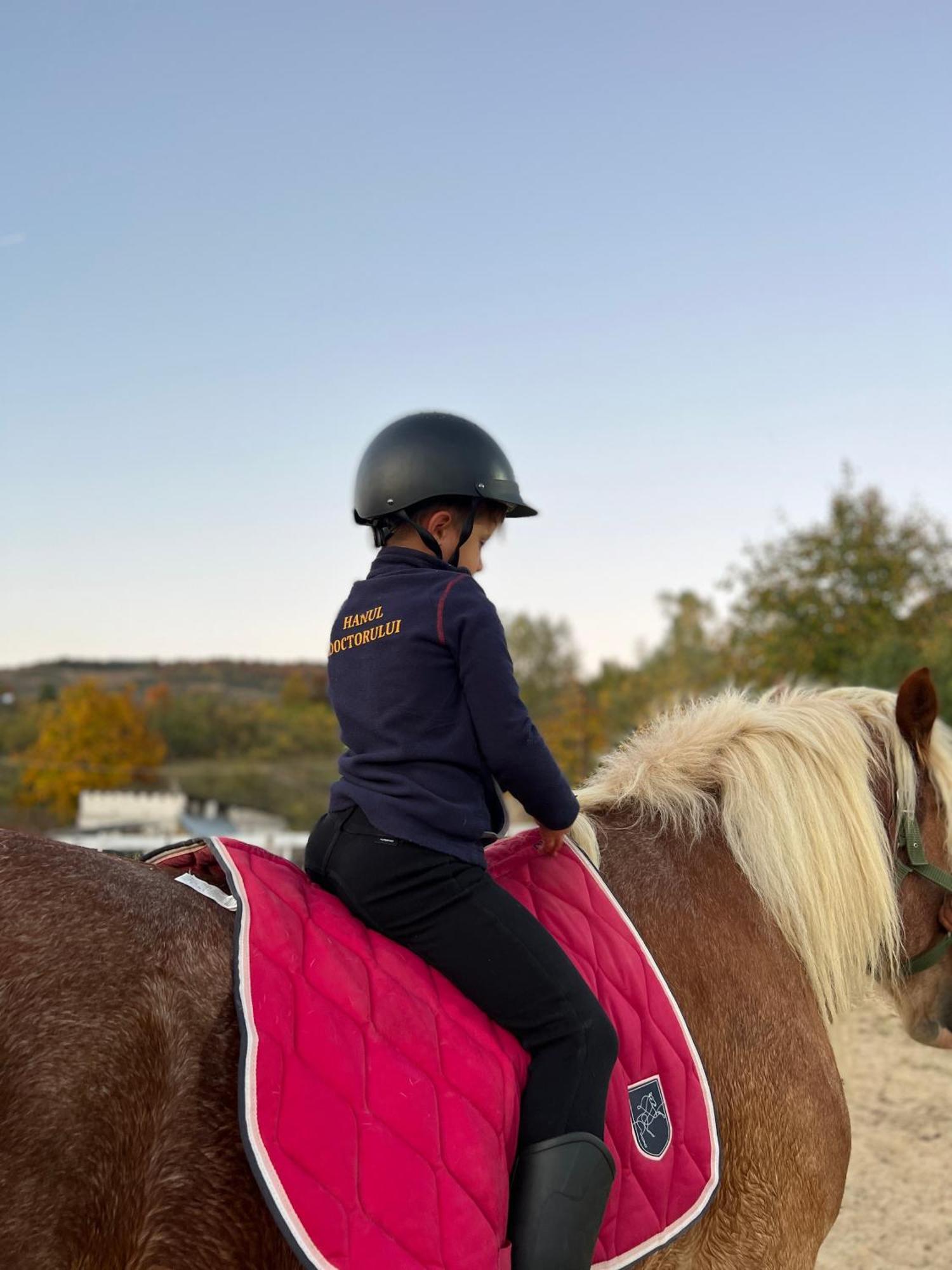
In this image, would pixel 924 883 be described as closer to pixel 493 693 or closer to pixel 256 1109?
pixel 493 693

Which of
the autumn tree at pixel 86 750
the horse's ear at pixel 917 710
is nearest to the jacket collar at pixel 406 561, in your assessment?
the horse's ear at pixel 917 710

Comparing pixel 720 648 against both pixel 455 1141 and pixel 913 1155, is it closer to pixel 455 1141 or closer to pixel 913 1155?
pixel 913 1155

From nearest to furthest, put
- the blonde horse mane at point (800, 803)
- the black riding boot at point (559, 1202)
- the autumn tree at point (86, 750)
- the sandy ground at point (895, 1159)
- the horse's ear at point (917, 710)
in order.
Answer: the black riding boot at point (559, 1202) → the blonde horse mane at point (800, 803) → the horse's ear at point (917, 710) → the sandy ground at point (895, 1159) → the autumn tree at point (86, 750)

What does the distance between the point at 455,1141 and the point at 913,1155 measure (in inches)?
179

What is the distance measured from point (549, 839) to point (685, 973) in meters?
0.47

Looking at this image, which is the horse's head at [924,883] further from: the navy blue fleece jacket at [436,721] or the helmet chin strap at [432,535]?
the helmet chin strap at [432,535]

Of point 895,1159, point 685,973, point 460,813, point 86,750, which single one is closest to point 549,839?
point 460,813

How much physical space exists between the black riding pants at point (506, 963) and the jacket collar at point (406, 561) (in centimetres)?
63

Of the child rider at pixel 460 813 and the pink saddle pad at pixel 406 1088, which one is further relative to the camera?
the child rider at pixel 460 813

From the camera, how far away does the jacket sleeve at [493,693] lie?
1.98 metres

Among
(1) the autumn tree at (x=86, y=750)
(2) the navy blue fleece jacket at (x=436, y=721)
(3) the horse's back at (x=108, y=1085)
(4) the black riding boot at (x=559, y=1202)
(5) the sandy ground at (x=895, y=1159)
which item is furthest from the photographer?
(1) the autumn tree at (x=86, y=750)

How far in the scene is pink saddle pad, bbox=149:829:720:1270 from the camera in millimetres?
1597

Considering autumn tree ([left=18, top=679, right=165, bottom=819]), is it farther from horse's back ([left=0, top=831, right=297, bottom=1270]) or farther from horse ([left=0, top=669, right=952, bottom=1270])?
Result: horse's back ([left=0, top=831, right=297, bottom=1270])

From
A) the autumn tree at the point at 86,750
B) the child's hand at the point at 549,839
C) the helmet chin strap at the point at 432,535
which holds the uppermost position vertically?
the helmet chin strap at the point at 432,535
